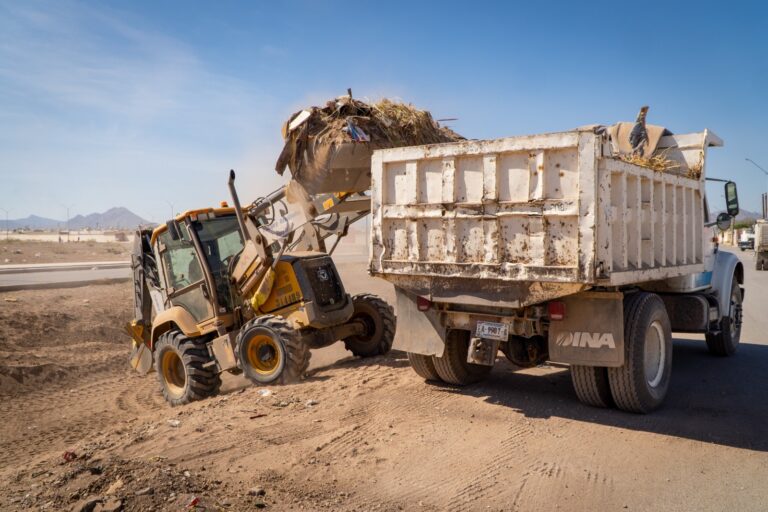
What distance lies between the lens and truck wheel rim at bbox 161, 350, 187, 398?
29.8ft

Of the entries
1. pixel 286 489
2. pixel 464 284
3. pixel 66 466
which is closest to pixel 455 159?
pixel 464 284

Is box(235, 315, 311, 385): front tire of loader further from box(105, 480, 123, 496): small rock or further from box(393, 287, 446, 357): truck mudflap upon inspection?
box(105, 480, 123, 496): small rock

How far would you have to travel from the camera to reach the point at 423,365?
7.34 m

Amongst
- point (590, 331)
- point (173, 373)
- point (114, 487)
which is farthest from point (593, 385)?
point (173, 373)

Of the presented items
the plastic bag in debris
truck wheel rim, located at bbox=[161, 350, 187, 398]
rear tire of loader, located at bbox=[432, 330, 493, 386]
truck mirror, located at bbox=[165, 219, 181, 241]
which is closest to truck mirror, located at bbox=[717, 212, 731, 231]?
rear tire of loader, located at bbox=[432, 330, 493, 386]

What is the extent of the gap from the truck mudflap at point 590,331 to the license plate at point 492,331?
0.42 meters

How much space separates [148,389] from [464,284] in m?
6.80

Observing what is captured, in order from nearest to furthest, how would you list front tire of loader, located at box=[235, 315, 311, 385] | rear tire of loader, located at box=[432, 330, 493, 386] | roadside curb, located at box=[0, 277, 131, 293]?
rear tire of loader, located at box=[432, 330, 493, 386], front tire of loader, located at box=[235, 315, 311, 385], roadside curb, located at box=[0, 277, 131, 293]

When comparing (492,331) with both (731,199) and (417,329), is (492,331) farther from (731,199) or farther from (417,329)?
(731,199)

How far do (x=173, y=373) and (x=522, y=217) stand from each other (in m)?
5.93

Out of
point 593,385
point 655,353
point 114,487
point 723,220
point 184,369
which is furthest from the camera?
point 184,369

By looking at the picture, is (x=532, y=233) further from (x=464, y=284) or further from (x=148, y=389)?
(x=148, y=389)

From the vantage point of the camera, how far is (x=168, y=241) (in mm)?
9180

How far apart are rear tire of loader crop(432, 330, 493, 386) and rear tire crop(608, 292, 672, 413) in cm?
173
